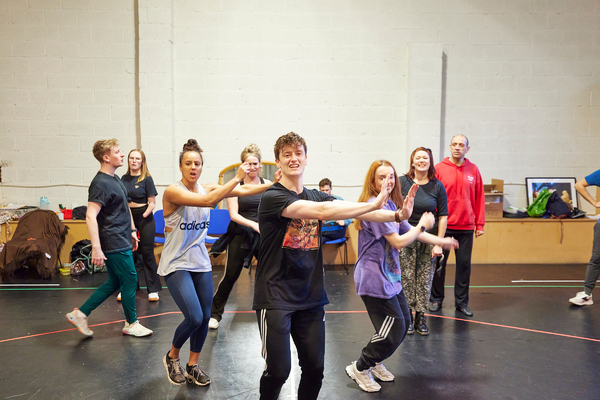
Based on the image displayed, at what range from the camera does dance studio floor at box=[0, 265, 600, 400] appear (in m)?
2.93

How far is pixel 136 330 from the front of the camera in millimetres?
3840

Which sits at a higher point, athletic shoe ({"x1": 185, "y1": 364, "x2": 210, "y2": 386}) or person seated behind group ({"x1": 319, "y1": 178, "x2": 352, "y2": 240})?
person seated behind group ({"x1": 319, "y1": 178, "x2": 352, "y2": 240})

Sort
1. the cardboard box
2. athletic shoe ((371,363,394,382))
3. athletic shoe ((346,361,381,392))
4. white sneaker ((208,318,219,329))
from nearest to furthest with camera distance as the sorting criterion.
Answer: athletic shoe ((346,361,381,392)) < athletic shoe ((371,363,394,382)) < white sneaker ((208,318,219,329)) < the cardboard box

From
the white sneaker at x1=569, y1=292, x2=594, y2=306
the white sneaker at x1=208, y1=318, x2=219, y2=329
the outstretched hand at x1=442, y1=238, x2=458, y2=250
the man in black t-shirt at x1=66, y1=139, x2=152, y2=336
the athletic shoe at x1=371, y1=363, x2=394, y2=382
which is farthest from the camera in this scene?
the white sneaker at x1=569, y1=292, x2=594, y2=306

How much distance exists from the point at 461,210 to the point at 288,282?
2773mm

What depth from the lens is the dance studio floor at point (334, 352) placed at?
2.93 metres

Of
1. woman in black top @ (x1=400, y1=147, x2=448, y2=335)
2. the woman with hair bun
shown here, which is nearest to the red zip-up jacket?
woman in black top @ (x1=400, y1=147, x2=448, y2=335)

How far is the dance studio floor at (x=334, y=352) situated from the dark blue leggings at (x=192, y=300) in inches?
13.9

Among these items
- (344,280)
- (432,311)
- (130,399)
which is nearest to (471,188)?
(432,311)

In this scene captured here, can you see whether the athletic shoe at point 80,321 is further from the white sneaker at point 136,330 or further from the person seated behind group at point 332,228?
the person seated behind group at point 332,228

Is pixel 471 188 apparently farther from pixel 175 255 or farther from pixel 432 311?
pixel 175 255

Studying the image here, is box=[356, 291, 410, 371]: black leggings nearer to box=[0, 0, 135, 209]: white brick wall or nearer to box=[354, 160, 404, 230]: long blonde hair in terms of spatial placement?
box=[354, 160, 404, 230]: long blonde hair

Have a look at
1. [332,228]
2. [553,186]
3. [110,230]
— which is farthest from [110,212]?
[553,186]

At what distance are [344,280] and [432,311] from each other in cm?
140
